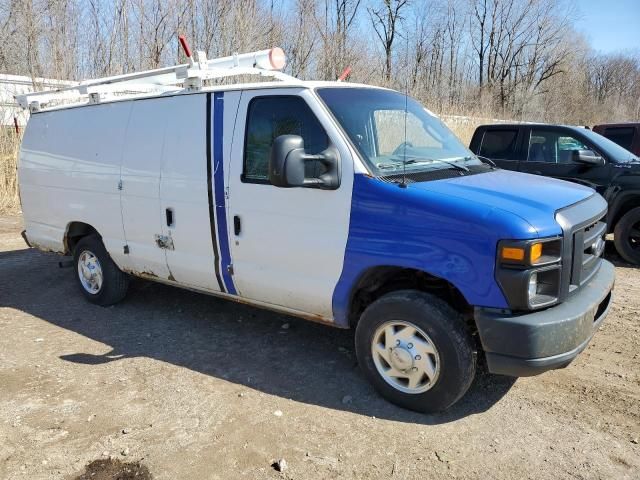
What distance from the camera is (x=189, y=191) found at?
14.8 ft

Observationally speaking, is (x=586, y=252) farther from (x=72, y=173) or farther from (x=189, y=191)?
(x=72, y=173)

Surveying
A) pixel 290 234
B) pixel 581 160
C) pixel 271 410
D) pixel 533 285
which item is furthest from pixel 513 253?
pixel 581 160

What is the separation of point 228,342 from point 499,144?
5.89 meters

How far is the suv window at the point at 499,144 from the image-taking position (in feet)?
28.0

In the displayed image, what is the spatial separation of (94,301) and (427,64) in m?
28.8

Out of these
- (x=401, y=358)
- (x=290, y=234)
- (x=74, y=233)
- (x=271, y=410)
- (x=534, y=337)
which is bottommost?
(x=271, y=410)

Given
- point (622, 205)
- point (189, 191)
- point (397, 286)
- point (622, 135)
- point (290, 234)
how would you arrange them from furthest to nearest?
point (622, 135), point (622, 205), point (189, 191), point (290, 234), point (397, 286)

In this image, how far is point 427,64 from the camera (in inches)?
1227

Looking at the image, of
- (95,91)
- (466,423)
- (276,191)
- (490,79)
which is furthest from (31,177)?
(490,79)

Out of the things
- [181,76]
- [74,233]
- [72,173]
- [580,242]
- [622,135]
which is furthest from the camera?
[622,135]

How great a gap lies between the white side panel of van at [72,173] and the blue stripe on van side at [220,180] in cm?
127

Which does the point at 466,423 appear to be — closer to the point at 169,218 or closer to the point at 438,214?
the point at 438,214

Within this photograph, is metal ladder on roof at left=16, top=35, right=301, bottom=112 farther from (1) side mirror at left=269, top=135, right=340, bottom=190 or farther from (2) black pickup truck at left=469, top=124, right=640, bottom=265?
(2) black pickup truck at left=469, top=124, right=640, bottom=265

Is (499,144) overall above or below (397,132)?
below
